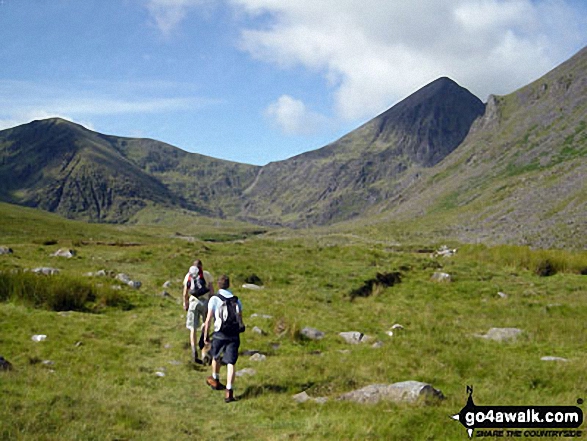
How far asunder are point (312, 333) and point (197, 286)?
17.3 feet

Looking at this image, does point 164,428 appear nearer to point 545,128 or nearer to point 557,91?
point 545,128

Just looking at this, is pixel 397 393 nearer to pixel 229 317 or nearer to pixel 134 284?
pixel 229 317

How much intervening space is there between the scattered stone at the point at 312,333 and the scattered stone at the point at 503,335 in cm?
649

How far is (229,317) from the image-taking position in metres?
11.3

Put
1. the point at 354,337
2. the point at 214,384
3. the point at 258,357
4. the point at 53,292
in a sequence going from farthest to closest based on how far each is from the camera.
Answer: the point at 53,292, the point at 354,337, the point at 258,357, the point at 214,384

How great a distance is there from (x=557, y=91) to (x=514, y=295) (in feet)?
588

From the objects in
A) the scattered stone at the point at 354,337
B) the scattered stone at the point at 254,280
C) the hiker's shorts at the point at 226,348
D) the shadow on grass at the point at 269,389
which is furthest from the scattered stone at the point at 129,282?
the shadow on grass at the point at 269,389

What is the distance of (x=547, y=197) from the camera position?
97562 mm

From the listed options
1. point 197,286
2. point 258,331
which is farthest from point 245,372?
point 258,331

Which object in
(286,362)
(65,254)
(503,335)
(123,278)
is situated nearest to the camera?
(286,362)

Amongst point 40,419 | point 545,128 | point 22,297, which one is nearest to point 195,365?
point 40,419

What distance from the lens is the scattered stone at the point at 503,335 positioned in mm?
16531

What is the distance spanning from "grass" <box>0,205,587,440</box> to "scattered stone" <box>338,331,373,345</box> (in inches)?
14.4

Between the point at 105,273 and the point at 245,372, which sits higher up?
the point at 105,273
